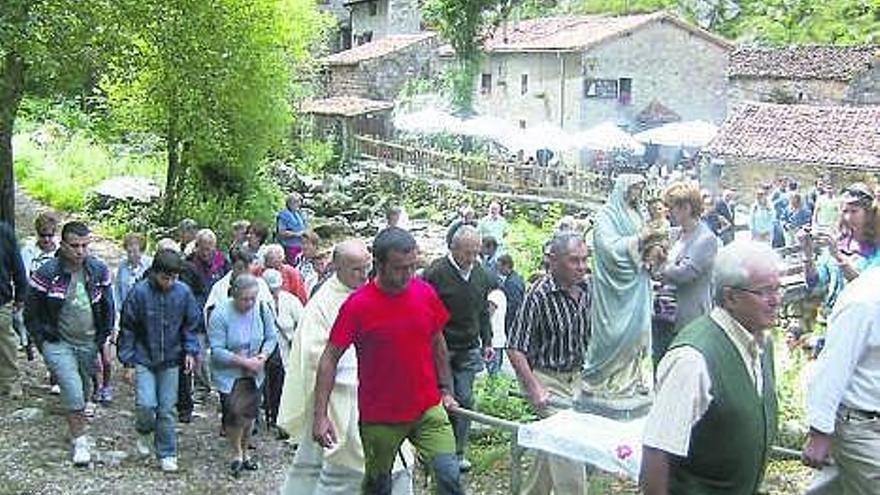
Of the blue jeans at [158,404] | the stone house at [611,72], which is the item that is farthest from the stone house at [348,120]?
the blue jeans at [158,404]

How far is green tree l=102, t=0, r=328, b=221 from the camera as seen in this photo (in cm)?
2027

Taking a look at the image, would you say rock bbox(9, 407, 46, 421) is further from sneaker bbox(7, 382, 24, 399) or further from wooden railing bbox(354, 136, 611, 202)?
wooden railing bbox(354, 136, 611, 202)

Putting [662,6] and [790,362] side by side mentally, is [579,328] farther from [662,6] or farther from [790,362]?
[662,6]

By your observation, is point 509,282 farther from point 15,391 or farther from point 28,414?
point 15,391

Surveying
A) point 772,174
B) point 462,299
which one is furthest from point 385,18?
point 462,299

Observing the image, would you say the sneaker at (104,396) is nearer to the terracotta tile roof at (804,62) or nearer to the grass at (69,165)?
the grass at (69,165)

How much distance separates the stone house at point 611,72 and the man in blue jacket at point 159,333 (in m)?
33.6

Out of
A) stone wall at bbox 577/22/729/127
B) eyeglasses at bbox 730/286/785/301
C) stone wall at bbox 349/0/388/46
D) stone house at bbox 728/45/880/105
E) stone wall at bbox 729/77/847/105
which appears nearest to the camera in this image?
eyeglasses at bbox 730/286/785/301

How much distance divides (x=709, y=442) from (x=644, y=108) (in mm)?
40358

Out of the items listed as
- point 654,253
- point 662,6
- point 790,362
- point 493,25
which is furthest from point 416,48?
point 654,253

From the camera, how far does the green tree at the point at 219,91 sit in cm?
2027

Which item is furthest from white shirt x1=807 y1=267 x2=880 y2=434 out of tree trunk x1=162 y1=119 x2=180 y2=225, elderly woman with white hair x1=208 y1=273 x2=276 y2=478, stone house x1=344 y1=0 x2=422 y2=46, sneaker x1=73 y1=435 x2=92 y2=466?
stone house x1=344 y1=0 x2=422 y2=46

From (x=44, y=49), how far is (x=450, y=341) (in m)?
7.68

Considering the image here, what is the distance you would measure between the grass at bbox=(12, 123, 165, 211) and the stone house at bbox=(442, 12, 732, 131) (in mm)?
16641
